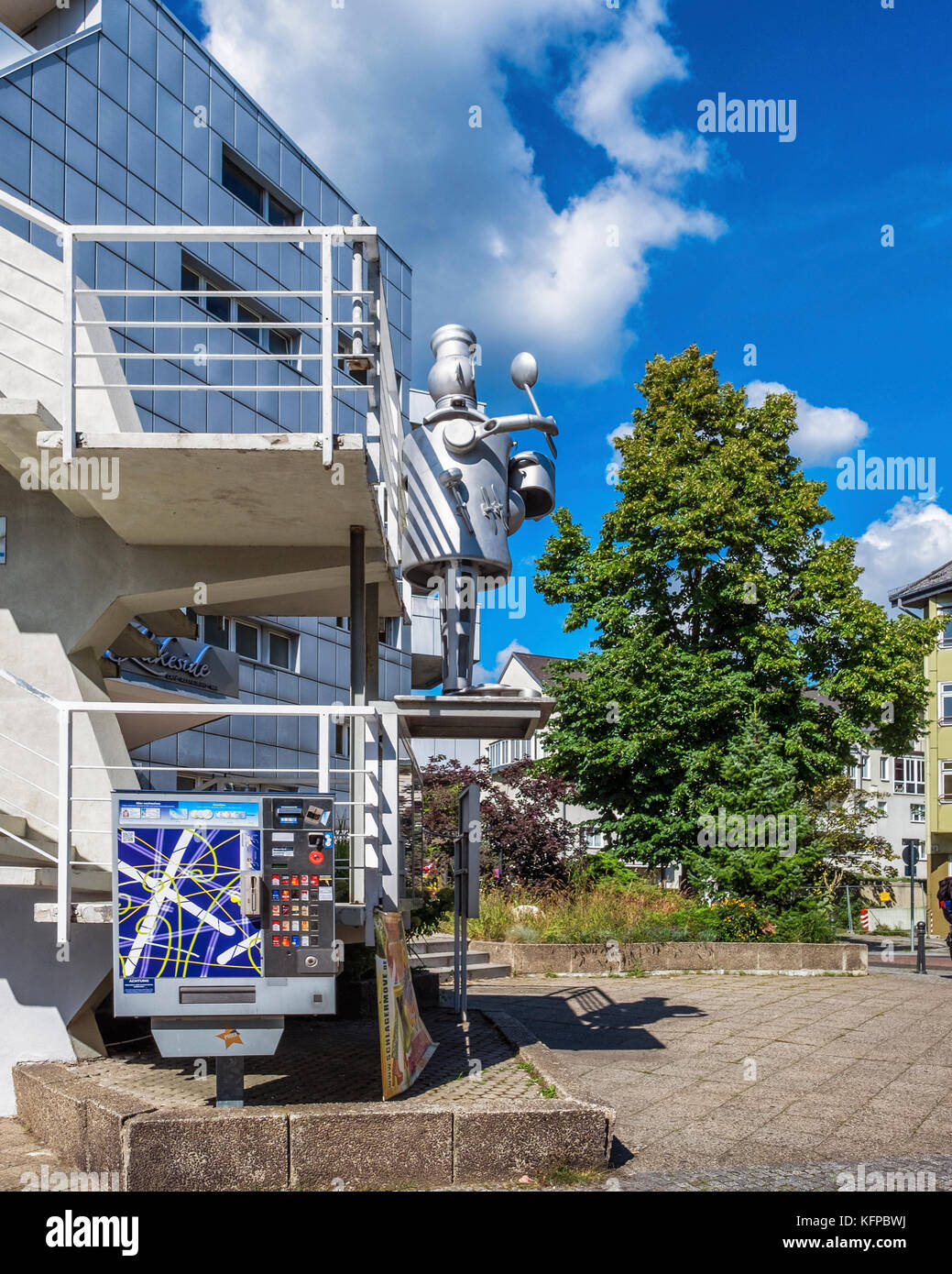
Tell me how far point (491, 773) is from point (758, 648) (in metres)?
7.25

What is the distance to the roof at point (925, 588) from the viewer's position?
42344mm

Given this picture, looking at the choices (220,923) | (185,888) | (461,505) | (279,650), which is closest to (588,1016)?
(461,505)

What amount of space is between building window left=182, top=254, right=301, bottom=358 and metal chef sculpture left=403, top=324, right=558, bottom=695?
1335cm

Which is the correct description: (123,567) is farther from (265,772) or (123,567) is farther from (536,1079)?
(536,1079)

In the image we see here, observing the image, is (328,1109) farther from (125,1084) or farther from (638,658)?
(638,658)

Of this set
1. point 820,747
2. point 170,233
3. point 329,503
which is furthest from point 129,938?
point 820,747

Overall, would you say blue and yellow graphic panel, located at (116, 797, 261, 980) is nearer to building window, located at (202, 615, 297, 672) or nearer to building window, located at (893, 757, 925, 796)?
building window, located at (202, 615, 297, 672)

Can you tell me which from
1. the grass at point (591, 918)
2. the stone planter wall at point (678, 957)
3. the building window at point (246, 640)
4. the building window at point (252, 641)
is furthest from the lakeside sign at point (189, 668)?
the stone planter wall at point (678, 957)

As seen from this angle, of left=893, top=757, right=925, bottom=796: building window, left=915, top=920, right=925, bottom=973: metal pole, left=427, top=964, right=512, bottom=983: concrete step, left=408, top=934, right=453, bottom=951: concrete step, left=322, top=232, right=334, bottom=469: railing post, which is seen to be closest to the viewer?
left=322, top=232, right=334, bottom=469: railing post

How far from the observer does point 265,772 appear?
A: 7461 millimetres

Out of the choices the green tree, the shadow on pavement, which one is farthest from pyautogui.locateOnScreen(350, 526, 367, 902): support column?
the green tree

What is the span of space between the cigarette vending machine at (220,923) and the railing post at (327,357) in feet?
6.62

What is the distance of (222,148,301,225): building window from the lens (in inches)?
949

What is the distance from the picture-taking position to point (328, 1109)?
5.76 meters
